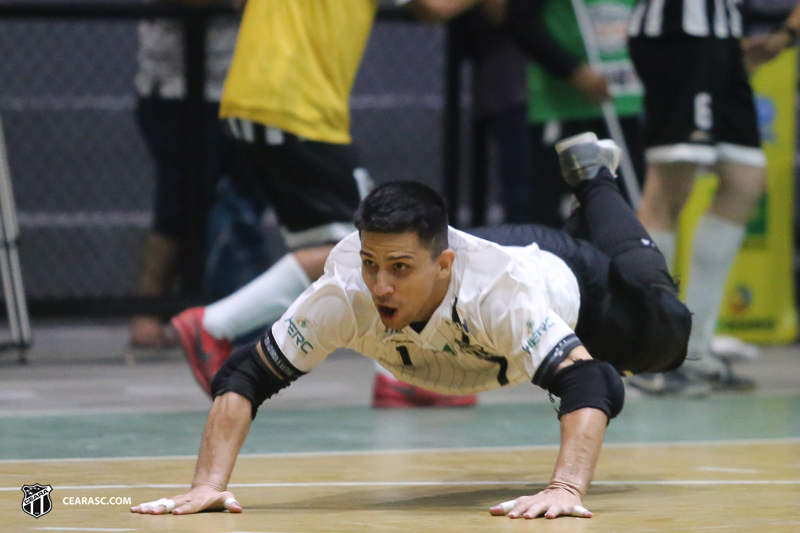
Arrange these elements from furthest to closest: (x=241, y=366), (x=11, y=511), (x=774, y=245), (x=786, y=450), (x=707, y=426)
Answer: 1. (x=774, y=245)
2. (x=707, y=426)
3. (x=786, y=450)
4. (x=241, y=366)
5. (x=11, y=511)

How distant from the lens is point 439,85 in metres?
9.62

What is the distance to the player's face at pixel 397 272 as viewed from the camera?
2928 mm

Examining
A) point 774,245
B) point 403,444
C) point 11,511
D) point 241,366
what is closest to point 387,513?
point 241,366

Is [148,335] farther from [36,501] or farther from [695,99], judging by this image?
[36,501]

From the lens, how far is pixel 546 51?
607 cm

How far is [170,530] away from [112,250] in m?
6.57

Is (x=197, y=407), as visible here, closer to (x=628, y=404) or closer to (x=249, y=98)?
(x=249, y=98)

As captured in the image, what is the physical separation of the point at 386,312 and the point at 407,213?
0.24m

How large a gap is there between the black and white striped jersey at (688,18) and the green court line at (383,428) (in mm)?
1474

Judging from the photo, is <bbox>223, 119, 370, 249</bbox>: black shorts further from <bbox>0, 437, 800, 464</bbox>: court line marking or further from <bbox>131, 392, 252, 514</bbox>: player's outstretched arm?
<bbox>131, 392, 252, 514</bbox>: player's outstretched arm

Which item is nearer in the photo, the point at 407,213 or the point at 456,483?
the point at 407,213

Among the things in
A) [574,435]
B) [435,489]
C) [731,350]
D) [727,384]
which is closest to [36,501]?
[435,489]

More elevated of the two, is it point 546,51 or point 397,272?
point 546,51

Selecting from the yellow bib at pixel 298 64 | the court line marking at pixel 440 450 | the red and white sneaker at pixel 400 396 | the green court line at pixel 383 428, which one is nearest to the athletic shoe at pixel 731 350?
the green court line at pixel 383 428
